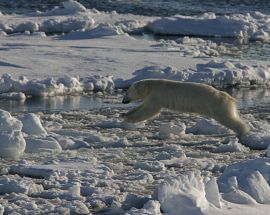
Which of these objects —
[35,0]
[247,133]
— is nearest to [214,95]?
[247,133]

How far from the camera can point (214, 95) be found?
10.3 meters

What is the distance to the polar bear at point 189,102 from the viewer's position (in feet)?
33.8

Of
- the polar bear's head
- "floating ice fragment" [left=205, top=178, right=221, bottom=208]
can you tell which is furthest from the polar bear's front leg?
"floating ice fragment" [left=205, top=178, right=221, bottom=208]

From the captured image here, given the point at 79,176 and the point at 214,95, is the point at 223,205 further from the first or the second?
the point at 214,95

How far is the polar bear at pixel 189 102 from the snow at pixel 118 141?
24 centimetres

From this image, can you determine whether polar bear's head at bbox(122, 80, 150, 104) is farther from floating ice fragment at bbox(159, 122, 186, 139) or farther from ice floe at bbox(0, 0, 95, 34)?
ice floe at bbox(0, 0, 95, 34)

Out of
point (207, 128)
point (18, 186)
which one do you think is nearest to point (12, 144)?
point (18, 186)

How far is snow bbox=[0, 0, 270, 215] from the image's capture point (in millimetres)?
7105

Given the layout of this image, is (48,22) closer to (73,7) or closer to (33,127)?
(73,7)

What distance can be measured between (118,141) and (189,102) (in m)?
1.11

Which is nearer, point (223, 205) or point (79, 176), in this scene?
point (223, 205)

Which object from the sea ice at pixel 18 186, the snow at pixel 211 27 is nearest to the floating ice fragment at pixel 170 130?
the sea ice at pixel 18 186

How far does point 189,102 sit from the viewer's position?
34.1 feet

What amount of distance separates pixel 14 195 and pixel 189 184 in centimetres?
170
